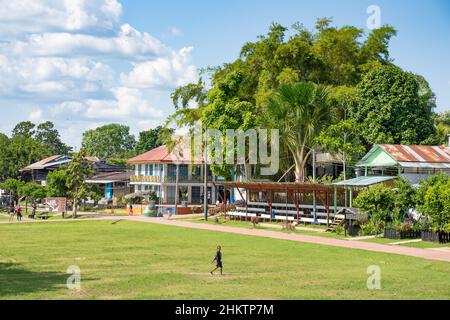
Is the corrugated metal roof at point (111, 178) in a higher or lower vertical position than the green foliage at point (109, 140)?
lower

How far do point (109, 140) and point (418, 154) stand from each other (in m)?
134

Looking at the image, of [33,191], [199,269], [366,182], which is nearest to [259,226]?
[366,182]

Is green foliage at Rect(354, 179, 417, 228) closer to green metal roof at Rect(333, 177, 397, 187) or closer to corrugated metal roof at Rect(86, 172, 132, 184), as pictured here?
green metal roof at Rect(333, 177, 397, 187)

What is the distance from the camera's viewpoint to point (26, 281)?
27.1 m

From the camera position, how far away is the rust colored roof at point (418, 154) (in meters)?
56.1

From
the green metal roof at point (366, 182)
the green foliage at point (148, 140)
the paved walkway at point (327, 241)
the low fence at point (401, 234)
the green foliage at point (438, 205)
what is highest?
the green foliage at point (148, 140)

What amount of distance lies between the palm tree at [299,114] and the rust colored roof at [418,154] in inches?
430

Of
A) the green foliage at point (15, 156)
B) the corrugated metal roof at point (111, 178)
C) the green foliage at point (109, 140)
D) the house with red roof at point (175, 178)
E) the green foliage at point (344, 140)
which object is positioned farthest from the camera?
the green foliage at point (109, 140)

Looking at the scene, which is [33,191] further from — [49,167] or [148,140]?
[148,140]

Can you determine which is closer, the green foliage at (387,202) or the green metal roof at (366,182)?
the green foliage at (387,202)

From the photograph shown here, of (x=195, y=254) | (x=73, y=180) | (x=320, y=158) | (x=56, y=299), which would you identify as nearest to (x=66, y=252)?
(x=195, y=254)

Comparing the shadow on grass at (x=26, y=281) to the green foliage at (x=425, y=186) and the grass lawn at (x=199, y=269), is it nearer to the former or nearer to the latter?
the grass lawn at (x=199, y=269)

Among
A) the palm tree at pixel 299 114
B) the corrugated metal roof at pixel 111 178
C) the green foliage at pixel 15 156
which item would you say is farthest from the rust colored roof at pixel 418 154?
the green foliage at pixel 15 156

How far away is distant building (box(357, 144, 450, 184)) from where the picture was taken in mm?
55781
